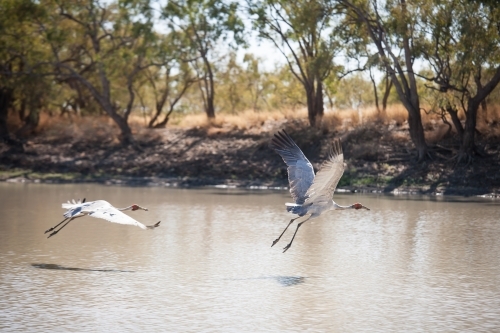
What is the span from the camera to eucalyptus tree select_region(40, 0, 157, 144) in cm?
3397

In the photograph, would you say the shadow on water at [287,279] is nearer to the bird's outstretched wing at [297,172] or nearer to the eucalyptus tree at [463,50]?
the bird's outstretched wing at [297,172]

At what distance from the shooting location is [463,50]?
26.2 metres

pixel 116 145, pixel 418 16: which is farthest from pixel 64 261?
pixel 116 145

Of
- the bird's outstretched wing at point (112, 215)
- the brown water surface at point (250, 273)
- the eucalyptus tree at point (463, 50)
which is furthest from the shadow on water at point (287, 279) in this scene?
the eucalyptus tree at point (463, 50)

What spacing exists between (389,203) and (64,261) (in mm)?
11828

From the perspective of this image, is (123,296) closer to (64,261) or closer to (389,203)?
(64,261)

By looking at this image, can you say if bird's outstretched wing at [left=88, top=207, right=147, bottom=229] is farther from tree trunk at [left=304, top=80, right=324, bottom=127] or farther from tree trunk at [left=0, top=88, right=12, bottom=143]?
tree trunk at [left=0, top=88, right=12, bottom=143]

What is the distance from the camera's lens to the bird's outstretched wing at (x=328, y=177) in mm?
11594

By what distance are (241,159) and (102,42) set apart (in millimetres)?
10142

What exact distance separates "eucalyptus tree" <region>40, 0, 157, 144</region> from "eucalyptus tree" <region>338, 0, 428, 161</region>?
935 cm

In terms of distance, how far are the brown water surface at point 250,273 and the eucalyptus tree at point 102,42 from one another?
47.5 ft

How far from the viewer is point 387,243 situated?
50.6ft

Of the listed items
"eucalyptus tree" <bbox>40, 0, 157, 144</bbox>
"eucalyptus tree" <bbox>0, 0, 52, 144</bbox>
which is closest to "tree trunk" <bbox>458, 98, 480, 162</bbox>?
"eucalyptus tree" <bbox>40, 0, 157, 144</bbox>

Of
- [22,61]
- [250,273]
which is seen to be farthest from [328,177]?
[22,61]
